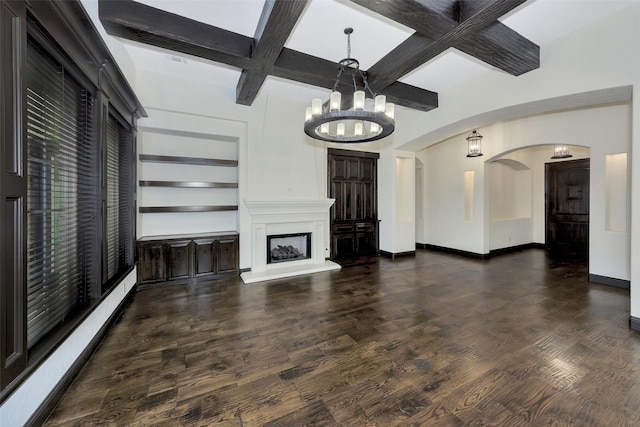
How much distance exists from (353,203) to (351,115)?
3913 millimetres

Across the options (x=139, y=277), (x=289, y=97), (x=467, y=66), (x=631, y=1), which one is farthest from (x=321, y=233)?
(x=631, y=1)

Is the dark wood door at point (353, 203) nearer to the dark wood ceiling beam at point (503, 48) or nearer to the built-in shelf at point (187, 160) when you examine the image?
the built-in shelf at point (187, 160)

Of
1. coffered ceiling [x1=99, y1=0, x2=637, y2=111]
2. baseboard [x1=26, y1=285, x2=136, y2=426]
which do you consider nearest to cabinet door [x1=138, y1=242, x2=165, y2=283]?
baseboard [x1=26, y1=285, x2=136, y2=426]

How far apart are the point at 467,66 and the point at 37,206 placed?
17.5ft

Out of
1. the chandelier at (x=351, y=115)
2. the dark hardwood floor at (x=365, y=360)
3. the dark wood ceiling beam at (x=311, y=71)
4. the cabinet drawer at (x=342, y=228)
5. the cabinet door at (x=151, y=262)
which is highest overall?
the dark wood ceiling beam at (x=311, y=71)

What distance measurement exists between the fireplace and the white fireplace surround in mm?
102

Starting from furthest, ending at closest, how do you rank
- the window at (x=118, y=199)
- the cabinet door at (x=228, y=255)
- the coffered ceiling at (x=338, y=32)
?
the cabinet door at (x=228, y=255) < the window at (x=118, y=199) < the coffered ceiling at (x=338, y=32)

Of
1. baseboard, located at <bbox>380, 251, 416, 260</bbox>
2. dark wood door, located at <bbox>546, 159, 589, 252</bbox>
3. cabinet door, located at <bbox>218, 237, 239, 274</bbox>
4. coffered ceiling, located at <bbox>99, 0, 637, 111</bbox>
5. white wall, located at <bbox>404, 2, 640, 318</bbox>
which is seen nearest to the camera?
A: coffered ceiling, located at <bbox>99, 0, 637, 111</bbox>

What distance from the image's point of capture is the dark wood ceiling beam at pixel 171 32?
260cm

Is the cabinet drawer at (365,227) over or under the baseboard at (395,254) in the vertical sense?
over

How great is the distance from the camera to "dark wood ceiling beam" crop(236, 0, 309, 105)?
Result: 2.40 m

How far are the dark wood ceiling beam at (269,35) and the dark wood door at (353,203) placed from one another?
2873mm

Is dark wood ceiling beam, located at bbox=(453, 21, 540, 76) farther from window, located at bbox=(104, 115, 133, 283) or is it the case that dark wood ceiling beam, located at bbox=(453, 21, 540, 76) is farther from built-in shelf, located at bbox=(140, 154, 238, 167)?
window, located at bbox=(104, 115, 133, 283)

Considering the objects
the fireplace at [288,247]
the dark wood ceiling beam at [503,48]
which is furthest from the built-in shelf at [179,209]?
the dark wood ceiling beam at [503,48]
